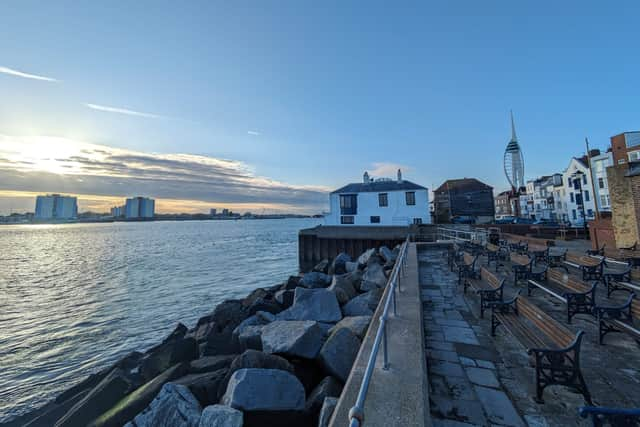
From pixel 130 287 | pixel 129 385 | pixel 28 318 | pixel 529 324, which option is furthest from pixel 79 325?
pixel 529 324

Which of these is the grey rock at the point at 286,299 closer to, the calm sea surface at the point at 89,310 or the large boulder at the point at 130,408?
the large boulder at the point at 130,408

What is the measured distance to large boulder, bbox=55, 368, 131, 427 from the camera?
5133 mm

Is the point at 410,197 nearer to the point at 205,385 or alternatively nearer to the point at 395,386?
the point at 205,385

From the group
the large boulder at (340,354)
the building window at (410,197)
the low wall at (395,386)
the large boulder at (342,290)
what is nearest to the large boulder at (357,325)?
the large boulder at (340,354)

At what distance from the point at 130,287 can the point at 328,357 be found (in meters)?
21.3

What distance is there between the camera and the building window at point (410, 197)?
3481cm

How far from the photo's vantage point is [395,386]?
286 cm

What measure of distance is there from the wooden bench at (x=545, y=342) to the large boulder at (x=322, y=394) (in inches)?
99.6

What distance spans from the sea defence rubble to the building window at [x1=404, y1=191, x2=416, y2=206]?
93.7ft

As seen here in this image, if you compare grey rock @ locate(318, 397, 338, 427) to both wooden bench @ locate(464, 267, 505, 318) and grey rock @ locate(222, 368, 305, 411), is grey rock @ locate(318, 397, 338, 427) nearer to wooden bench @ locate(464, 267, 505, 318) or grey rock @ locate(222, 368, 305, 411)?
grey rock @ locate(222, 368, 305, 411)

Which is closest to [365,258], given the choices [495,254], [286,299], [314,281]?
[314,281]

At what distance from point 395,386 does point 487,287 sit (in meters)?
4.90

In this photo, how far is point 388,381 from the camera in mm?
2938

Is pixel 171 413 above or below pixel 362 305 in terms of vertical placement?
below
